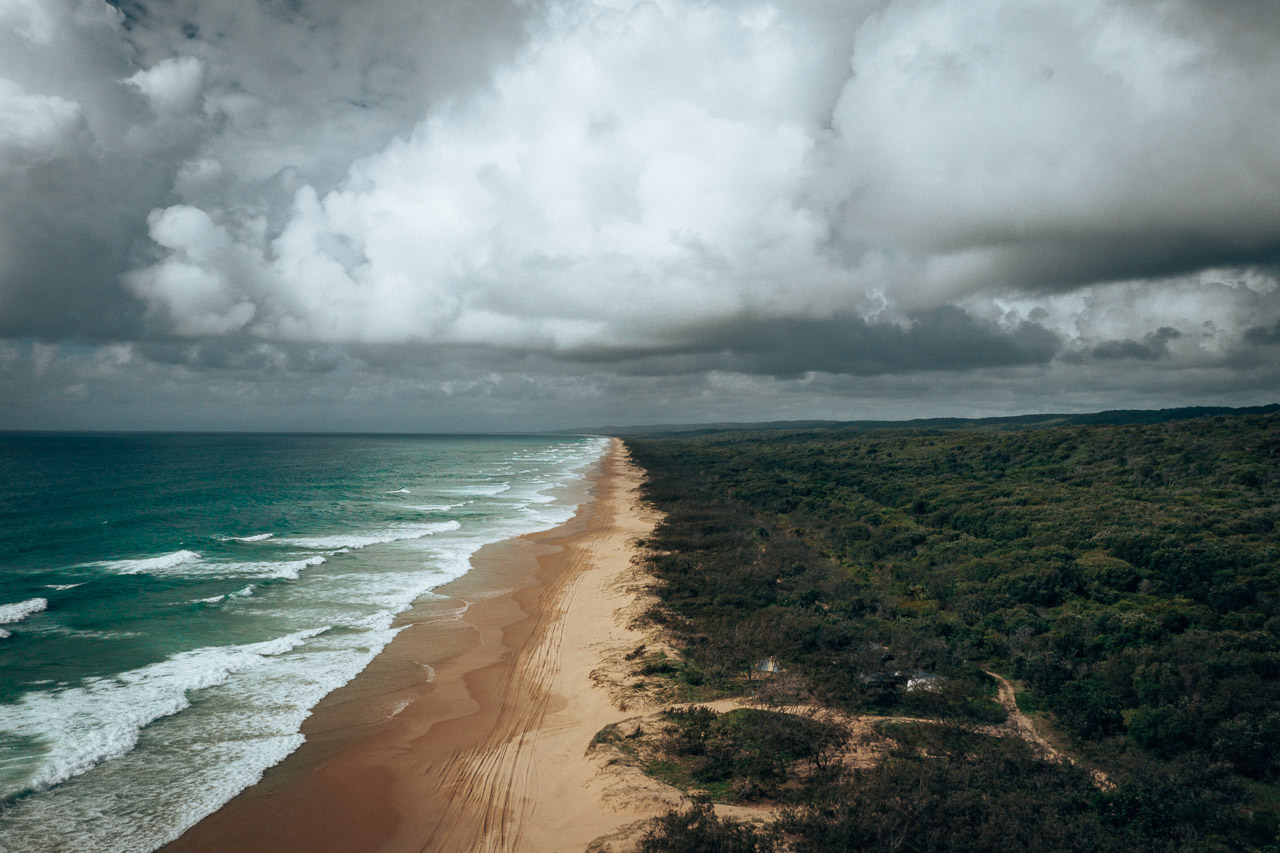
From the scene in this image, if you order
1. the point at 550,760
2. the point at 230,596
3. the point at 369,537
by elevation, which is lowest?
the point at 550,760

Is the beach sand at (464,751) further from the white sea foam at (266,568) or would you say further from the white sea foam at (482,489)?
the white sea foam at (482,489)

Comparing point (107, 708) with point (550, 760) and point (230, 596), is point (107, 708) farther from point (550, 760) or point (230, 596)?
point (550, 760)

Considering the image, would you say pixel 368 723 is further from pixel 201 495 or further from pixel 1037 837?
pixel 201 495

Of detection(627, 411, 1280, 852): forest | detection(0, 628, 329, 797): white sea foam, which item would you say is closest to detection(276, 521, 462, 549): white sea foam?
detection(627, 411, 1280, 852): forest

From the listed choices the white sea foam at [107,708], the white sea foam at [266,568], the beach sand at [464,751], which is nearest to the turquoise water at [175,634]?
the white sea foam at [107,708]

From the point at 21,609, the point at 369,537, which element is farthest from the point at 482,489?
the point at 21,609

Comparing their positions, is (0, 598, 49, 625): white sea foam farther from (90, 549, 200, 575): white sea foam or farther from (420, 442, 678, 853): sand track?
(420, 442, 678, 853): sand track
